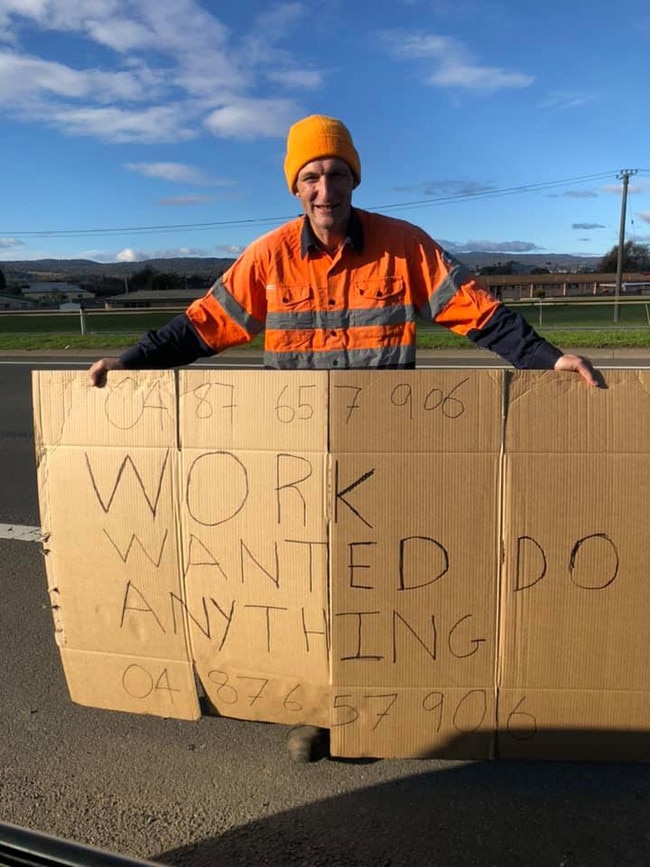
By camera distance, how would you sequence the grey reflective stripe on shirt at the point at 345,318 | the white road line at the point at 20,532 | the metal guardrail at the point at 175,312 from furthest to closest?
the metal guardrail at the point at 175,312
the white road line at the point at 20,532
the grey reflective stripe on shirt at the point at 345,318

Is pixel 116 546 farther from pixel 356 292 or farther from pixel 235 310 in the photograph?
pixel 356 292

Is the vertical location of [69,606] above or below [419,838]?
above

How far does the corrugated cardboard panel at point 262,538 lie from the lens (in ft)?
6.01

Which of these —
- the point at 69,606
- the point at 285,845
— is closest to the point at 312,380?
the point at 69,606

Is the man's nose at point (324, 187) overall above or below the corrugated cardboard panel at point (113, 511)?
above

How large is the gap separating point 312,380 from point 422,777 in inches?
49.5

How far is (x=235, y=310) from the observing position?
2.26 m

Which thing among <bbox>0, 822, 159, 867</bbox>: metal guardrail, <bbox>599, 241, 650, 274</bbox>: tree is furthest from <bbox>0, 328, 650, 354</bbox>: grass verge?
<bbox>599, 241, 650, 274</bbox>: tree

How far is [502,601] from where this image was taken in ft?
5.98

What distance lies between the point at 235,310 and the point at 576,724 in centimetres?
162

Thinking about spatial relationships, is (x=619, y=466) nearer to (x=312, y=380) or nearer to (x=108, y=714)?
(x=312, y=380)

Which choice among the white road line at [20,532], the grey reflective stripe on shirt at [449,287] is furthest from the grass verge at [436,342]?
the grey reflective stripe on shirt at [449,287]

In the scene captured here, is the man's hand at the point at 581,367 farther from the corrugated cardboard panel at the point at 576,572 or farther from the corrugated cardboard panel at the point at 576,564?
the corrugated cardboard panel at the point at 576,572

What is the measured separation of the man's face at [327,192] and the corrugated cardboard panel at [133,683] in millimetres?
1424
